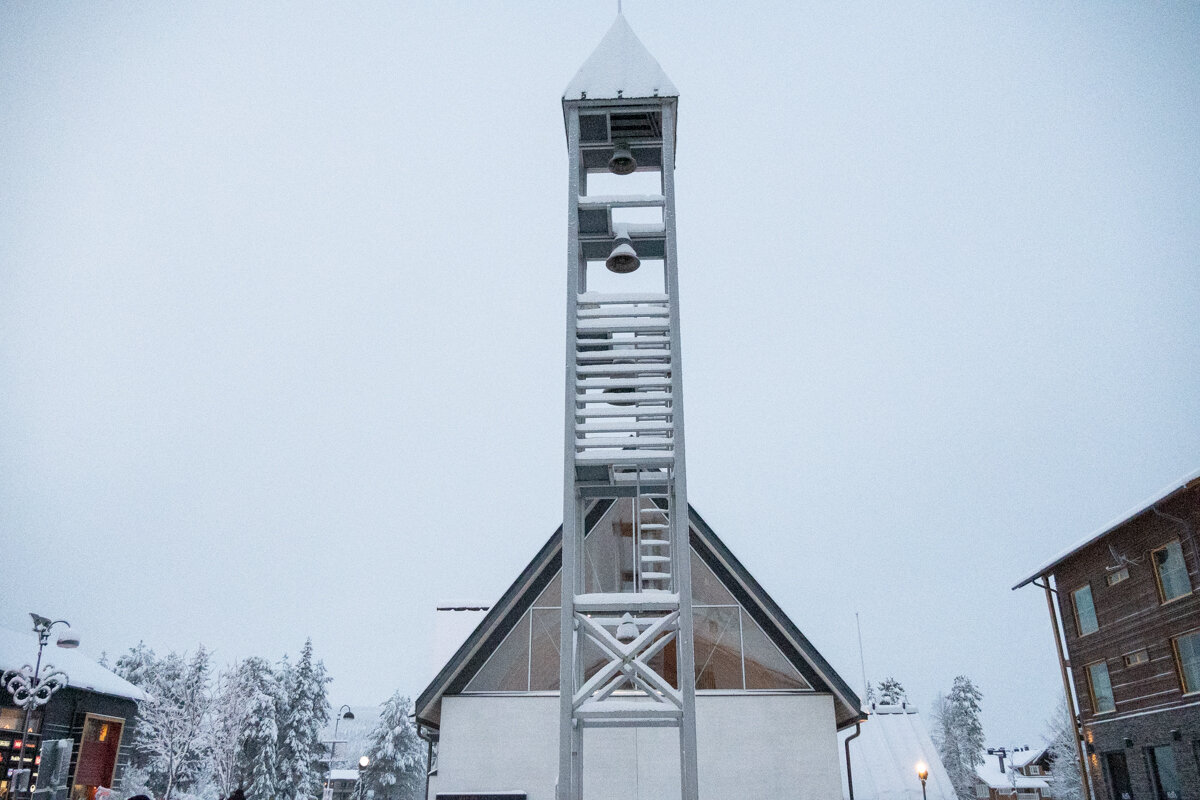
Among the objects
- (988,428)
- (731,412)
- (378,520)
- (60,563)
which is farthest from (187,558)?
(988,428)

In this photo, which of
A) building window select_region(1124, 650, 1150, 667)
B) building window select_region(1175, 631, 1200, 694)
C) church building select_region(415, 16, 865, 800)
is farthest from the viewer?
building window select_region(1124, 650, 1150, 667)

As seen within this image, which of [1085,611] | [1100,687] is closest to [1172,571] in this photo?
[1085,611]

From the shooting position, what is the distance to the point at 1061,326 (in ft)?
569

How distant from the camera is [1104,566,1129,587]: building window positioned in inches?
980

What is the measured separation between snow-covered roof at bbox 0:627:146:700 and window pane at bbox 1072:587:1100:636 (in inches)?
1156

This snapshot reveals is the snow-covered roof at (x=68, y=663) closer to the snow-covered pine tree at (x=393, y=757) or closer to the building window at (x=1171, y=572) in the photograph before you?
the snow-covered pine tree at (x=393, y=757)

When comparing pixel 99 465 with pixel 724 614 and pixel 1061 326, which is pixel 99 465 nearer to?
pixel 724 614

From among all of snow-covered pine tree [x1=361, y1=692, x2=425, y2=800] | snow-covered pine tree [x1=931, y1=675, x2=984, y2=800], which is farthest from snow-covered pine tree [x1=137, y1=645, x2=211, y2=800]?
snow-covered pine tree [x1=931, y1=675, x2=984, y2=800]

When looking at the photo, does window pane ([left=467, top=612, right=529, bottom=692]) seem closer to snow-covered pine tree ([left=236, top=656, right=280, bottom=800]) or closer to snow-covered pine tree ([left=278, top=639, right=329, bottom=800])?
snow-covered pine tree ([left=236, top=656, right=280, bottom=800])

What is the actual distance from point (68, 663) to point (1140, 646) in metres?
31.3

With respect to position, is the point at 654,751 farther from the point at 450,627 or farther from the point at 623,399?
the point at 623,399

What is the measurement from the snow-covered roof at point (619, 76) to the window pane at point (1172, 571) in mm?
18440

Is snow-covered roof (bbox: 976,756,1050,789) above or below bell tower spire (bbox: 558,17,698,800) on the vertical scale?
below

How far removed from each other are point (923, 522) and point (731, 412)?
59.8 m
